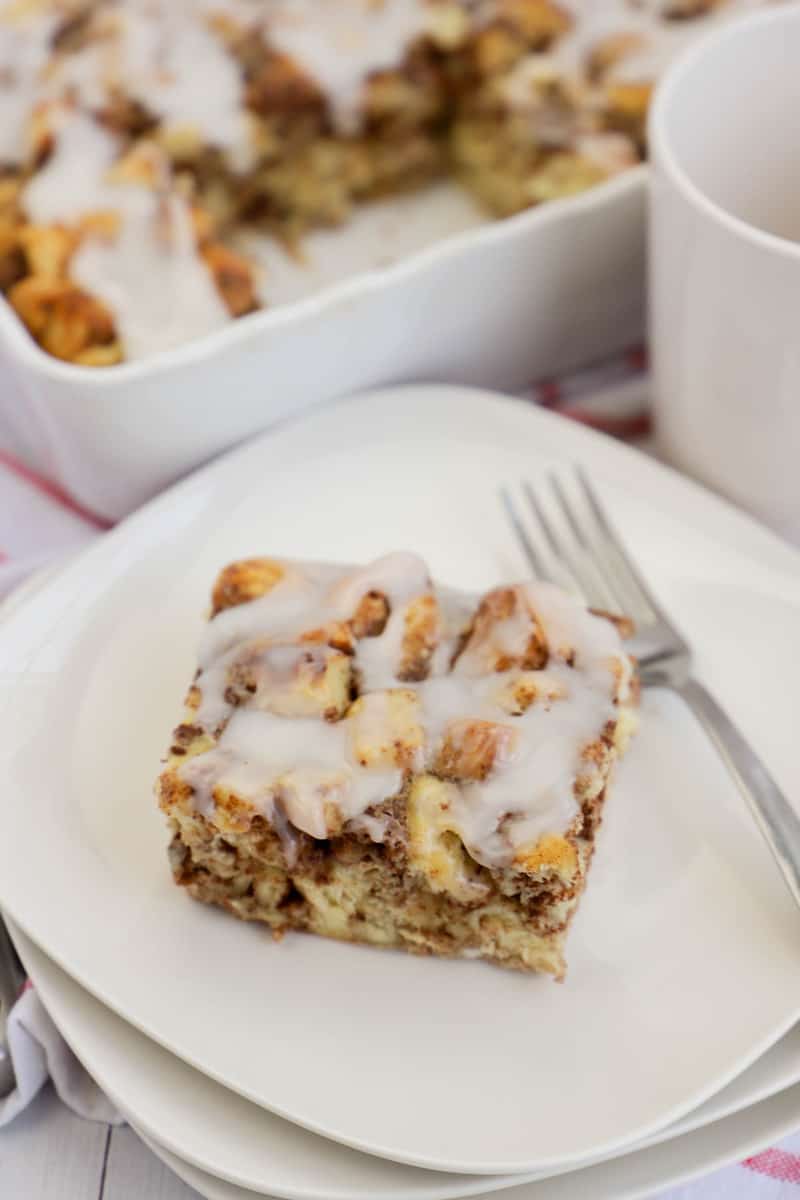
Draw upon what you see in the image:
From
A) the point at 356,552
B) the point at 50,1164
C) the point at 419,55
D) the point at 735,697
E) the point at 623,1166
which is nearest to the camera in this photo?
the point at 623,1166

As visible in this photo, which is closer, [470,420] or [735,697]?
[735,697]

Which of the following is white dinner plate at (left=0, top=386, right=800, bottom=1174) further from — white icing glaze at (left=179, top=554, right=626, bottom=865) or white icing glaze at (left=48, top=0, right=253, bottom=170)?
white icing glaze at (left=48, top=0, right=253, bottom=170)

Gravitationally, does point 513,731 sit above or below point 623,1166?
above

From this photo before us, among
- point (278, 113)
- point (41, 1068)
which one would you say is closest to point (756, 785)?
point (41, 1068)

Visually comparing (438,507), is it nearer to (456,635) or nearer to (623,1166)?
(456,635)

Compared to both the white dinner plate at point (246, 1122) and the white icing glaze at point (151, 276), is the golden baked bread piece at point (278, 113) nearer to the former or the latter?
the white icing glaze at point (151, 276)

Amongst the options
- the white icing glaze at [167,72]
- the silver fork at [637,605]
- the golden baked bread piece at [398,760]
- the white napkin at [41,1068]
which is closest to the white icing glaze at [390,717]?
the golden baked bread piece at [398,760]

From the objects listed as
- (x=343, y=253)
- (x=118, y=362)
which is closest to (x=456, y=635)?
(x=118, y=362)

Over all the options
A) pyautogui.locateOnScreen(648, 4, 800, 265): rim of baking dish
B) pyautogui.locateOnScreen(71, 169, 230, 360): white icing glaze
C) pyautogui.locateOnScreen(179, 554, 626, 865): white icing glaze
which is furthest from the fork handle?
pyautogui.locateOnScreen(71, 169, 230, 360): white icing glaze
